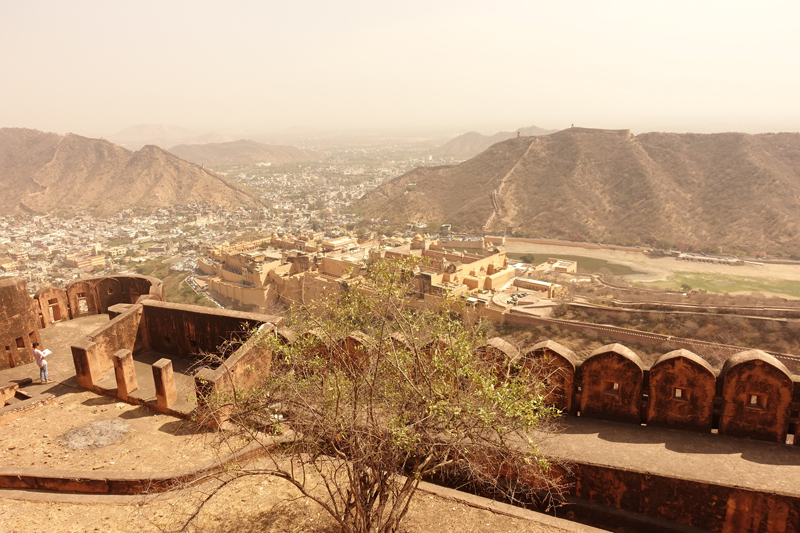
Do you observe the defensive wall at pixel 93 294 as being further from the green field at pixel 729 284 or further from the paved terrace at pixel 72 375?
the green field at pixel 729 284

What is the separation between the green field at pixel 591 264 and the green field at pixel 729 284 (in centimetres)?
443

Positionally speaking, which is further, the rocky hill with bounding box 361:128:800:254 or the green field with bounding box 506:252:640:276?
the rocky hill with bounding box 361:128:800:254

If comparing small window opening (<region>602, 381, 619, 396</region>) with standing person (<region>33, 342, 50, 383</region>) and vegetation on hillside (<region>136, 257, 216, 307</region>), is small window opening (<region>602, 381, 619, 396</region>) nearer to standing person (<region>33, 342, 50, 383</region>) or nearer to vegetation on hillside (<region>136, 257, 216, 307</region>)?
standing person (<region>33, 342, 50, 383</region>)

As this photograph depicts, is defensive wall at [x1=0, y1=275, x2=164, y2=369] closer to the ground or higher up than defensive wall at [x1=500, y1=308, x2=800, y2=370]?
higher up

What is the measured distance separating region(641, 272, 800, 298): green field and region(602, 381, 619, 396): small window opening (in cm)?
3864

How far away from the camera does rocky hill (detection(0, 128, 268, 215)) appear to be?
310 ft

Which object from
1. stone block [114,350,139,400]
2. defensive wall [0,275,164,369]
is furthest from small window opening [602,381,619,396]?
defensive wall [0,275,164,369]

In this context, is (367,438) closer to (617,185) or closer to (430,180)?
(617,185)

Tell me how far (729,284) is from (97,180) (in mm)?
115586

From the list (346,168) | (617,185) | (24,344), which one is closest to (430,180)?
(617,185)

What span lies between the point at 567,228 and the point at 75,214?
88873 mm

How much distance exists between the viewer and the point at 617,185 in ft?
215

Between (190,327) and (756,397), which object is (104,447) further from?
(756,397)

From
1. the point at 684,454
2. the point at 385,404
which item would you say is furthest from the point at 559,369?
the point at 385,404
